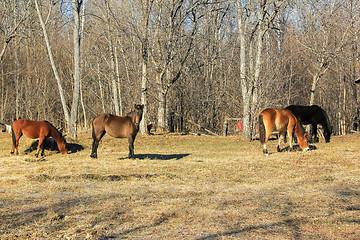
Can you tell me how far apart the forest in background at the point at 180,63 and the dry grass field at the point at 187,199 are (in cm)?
1059

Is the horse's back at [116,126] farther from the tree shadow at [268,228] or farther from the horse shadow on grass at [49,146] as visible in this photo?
the tree shadow at [268,228]

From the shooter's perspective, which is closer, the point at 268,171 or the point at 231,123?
the point at 268,171

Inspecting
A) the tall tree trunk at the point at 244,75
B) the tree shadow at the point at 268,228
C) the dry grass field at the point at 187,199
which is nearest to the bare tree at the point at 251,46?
the tall tree trunk at the point at 244,75

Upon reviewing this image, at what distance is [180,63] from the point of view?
26.0m

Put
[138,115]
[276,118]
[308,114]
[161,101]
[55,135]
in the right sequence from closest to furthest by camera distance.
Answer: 1. [138,115]
2. [276,118]
3. [55,135]
4. [308,114]
5. [161,101]

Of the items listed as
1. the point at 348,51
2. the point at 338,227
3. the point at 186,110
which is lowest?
the point at 338,227

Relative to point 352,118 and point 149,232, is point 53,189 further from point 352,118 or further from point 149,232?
point 352,118

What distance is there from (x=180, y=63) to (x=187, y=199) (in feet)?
62.2

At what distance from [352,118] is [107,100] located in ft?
63.7

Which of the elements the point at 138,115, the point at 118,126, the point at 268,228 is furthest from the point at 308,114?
the point at 268,228

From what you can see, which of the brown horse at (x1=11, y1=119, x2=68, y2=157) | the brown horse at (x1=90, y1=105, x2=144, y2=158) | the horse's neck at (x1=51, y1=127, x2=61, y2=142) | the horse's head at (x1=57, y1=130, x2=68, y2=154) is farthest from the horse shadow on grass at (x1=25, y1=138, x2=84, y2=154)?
the brown horse at (x1=90, y1=105, x2=144, y2=158)

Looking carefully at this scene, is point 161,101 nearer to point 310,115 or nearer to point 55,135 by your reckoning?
point 310,115

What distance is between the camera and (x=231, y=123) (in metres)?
29.9

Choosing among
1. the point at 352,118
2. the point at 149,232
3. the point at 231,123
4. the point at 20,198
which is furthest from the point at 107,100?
the point at 149,232
